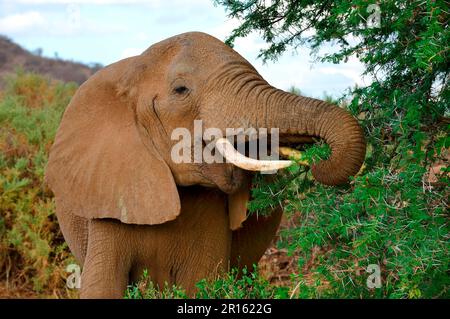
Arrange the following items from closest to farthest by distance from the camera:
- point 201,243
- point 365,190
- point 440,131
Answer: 1. point 365,190
2. point 440,131
3. point 201,243

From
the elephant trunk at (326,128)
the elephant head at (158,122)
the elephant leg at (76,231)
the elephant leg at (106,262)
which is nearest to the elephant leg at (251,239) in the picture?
the elephant head at (158,122)

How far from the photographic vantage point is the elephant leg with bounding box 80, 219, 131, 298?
618 cm

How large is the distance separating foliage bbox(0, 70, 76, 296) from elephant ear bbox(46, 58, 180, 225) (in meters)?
3.09

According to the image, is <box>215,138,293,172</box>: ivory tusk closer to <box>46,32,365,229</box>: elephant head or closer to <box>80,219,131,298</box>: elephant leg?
<box>46,32,365,229</box>: elephant head

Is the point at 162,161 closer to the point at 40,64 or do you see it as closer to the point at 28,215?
the point at 28,215

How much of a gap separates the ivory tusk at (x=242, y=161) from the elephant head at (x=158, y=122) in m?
0.12

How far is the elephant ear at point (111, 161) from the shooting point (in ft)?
20.1

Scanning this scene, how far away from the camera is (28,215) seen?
9781mm

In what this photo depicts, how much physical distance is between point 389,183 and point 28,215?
542 centimetres

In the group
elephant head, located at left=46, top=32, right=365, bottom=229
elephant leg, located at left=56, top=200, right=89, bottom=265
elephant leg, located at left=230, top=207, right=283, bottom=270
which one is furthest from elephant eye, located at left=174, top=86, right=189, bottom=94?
elephant leg, located at left=230, top=207, right=283, bottom=270

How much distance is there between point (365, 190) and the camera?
5.15 metres

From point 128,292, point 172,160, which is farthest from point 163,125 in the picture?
point 128,292
